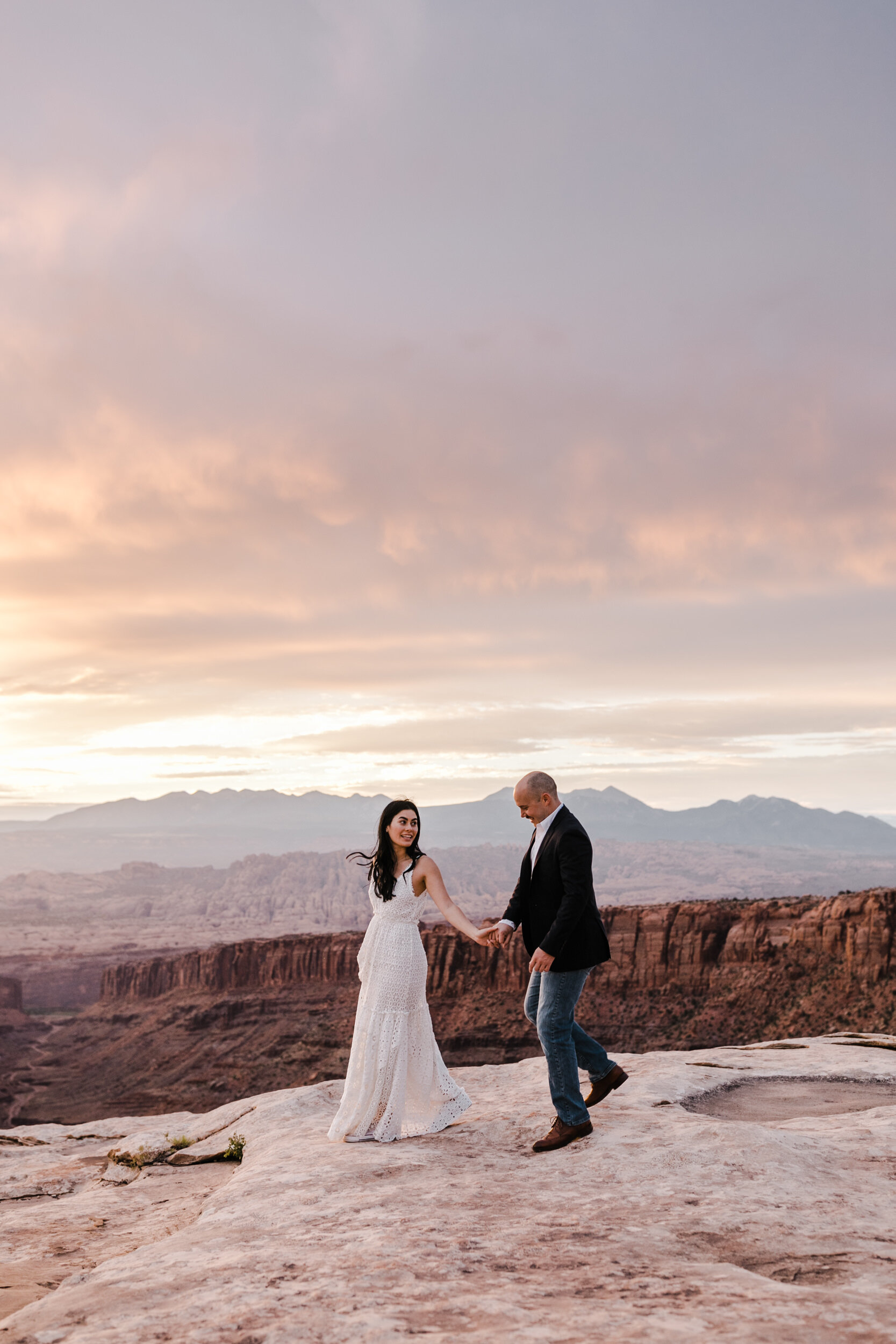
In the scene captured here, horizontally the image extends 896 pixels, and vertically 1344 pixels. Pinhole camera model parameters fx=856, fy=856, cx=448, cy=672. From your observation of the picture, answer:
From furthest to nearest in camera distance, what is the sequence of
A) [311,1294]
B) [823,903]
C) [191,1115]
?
[823,903], [191,1115], [311,1294]

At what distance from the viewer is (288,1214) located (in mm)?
5383

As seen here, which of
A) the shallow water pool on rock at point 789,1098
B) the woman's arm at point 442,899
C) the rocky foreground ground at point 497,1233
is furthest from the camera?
the shallow water pool on rock at point 789,1098

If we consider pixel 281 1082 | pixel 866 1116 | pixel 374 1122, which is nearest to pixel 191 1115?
pixel 374 1122

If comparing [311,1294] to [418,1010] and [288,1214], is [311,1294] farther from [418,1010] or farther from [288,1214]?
[418,1010]

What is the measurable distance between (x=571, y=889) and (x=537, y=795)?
0.84 m

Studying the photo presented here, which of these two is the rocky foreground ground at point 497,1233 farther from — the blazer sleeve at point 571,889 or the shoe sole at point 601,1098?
the blazer sleeve at point 571,889

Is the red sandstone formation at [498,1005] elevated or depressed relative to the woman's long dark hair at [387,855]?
depressed

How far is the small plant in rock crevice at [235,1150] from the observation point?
8.81m

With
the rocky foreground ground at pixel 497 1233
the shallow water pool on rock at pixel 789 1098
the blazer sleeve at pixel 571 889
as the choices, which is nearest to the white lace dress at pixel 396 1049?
the rocky foreground ground at pixel 497 1233

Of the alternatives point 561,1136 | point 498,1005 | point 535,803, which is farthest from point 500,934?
point 498,1005

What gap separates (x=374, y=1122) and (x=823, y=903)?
157 ft

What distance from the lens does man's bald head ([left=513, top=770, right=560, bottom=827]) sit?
7285mm

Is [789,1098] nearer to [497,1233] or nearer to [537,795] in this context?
[537,795]

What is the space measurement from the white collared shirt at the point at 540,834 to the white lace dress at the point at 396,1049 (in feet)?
3.08
